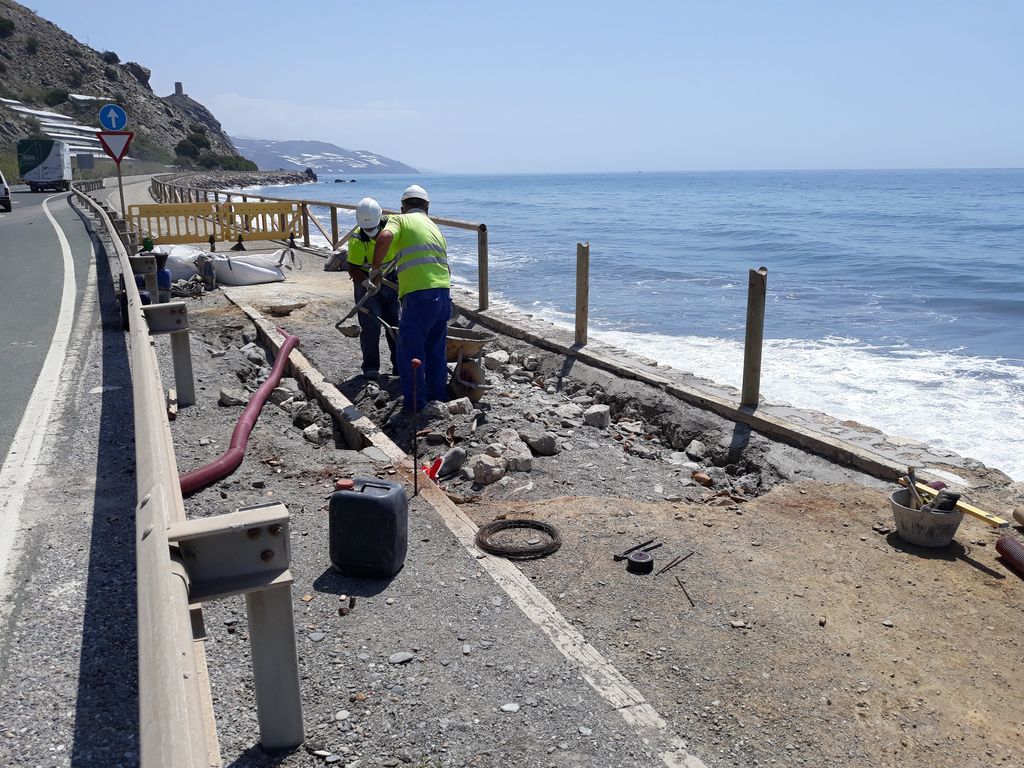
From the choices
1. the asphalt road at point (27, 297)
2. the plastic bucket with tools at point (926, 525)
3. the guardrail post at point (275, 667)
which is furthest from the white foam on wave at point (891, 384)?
the asphalt road at point (27, 297)

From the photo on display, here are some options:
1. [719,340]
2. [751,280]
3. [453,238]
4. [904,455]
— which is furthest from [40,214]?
[904,455]

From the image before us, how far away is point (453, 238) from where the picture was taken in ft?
109

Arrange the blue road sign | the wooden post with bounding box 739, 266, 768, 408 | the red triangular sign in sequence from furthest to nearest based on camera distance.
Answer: the blue road sign
the red triangular sign
the wooden post with bounding box 739, 266, 768, 408

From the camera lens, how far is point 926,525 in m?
4.85

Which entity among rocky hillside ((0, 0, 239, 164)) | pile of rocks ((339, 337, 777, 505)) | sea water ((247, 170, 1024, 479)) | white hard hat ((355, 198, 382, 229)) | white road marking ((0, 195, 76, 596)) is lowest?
sea water ((247, 170, 1024, 479))

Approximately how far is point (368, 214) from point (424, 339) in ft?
5.86

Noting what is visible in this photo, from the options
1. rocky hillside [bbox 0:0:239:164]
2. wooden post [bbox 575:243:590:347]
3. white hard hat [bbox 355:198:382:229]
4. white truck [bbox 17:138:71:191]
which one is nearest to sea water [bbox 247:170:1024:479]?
wooden post [bbox 575:243:590:347]

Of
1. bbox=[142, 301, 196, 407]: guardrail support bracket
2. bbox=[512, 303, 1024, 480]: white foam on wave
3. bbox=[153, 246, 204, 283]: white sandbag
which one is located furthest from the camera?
bbox=[153, 246, 204, 283]: white sandbag

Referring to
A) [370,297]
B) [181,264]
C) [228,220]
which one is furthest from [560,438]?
[228,220]

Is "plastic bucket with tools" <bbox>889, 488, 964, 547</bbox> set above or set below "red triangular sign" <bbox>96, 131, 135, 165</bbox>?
below

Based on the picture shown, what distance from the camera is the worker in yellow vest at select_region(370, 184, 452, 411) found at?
718 cm

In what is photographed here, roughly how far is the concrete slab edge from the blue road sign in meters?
10.5

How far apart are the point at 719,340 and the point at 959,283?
11.4 meters

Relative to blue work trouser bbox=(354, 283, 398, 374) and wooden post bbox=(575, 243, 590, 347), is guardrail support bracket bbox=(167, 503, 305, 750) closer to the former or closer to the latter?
blue work trouser bbox=(354, 283, 398, 374)
